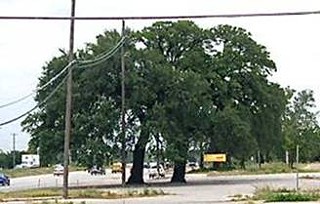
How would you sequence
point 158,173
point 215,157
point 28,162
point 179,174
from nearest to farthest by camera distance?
1. point 215,157
2. point 179,174
3. point 158,173
4. point 28,162

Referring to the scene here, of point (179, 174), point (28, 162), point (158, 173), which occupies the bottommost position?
point (179, 174)

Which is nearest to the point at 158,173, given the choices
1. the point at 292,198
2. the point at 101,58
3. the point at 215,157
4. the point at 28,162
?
the point at 215,157

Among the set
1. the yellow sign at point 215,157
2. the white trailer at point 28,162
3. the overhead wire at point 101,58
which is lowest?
the yellow sign at point 215,157

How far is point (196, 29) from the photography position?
67.2m

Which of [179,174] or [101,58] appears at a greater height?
[101,58]

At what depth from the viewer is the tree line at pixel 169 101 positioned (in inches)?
2413

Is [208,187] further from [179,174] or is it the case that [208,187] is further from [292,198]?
[292,198]

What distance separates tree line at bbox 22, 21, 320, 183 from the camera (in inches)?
2413

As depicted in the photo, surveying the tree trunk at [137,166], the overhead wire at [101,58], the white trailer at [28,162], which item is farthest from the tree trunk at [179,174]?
the white trailer at [28,162]

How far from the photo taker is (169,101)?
6219 cm

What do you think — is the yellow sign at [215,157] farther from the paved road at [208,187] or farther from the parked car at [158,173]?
the parked car at [158,173]

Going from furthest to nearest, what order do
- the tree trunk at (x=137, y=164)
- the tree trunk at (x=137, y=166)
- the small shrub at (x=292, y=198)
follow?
the tree trunk at (x=137, y=166) → the tree trunk at (x=137, y=164) → the small shrub at (x=292, y=198)

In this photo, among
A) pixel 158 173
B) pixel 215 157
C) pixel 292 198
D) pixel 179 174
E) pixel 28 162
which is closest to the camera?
pixel 292 198

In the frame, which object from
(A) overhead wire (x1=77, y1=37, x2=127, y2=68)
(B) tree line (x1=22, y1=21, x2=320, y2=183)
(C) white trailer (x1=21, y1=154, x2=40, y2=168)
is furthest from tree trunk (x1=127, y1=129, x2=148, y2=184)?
(C) white trailer (x1=21, y1=154, x2=40, y2=168)
